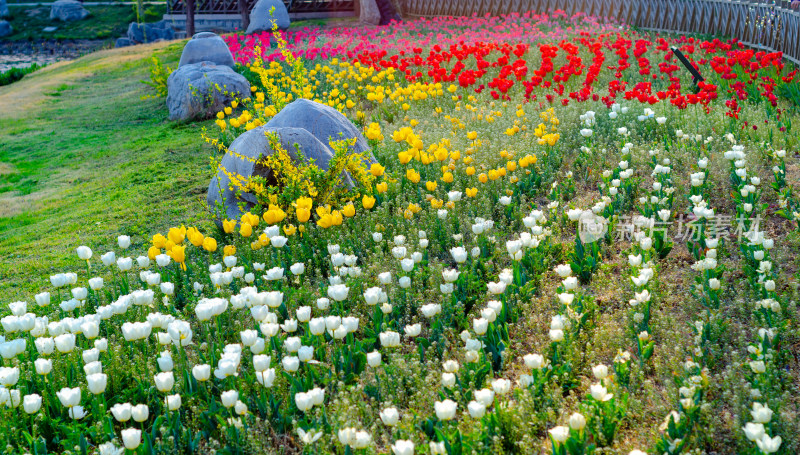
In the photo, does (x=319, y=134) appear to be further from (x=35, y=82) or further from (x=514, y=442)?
(x=35, y=82)

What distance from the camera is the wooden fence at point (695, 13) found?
11.4 meters

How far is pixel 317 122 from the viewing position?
6.95 m

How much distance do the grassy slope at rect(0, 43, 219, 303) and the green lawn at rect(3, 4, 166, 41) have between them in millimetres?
22349

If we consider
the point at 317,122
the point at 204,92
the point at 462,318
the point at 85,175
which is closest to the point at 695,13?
the point at 204,92

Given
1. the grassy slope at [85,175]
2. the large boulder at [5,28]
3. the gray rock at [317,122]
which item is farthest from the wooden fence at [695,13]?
the large boulder at [5,28]

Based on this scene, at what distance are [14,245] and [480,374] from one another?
18.8ft

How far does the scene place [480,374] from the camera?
3.49 m

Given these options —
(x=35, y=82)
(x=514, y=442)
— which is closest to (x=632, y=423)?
(x=514, y=442)

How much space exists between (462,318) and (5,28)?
4322cm

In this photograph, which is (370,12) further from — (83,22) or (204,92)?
(83,22)

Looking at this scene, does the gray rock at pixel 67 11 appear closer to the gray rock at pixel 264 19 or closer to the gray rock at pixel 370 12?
the gray rock at pixel 264 19

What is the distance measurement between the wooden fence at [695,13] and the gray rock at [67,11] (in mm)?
26737

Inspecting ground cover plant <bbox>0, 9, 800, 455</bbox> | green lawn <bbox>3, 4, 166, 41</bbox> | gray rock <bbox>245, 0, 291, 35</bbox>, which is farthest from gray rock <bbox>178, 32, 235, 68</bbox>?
green lawn <bbox>3, 4, 166, 41</bbox>

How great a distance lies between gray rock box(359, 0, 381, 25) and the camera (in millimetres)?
22766
